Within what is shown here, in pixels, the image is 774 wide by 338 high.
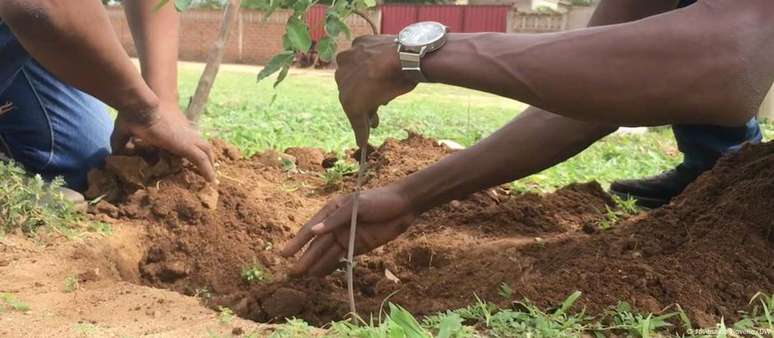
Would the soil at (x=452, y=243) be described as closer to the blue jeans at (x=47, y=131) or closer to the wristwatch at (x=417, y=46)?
the blue jeans at (x=47, y=131)

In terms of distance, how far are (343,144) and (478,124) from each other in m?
2.73

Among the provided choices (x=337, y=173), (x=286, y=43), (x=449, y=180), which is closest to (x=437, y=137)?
(x=337, y=173)

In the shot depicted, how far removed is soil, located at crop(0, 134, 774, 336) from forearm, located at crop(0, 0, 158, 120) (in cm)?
29

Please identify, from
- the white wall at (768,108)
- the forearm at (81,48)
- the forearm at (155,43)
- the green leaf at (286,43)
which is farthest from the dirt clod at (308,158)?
the white wall at (768,108)

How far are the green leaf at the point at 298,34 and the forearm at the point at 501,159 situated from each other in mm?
553

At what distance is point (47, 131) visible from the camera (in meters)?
3.24

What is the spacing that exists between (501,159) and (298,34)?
75cm

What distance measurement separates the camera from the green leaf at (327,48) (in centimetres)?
188

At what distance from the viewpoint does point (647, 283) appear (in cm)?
185

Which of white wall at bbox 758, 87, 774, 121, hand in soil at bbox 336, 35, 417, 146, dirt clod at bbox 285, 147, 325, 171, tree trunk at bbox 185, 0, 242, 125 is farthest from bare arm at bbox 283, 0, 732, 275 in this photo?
white wall at bbox 758, 87, 774, 121

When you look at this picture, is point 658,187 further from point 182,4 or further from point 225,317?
point 182,4

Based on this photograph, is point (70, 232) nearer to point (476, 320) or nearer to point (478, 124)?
point (476, 320)

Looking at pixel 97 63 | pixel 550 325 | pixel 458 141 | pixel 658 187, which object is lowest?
pixel 458 141

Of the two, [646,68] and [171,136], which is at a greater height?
[646,68]
